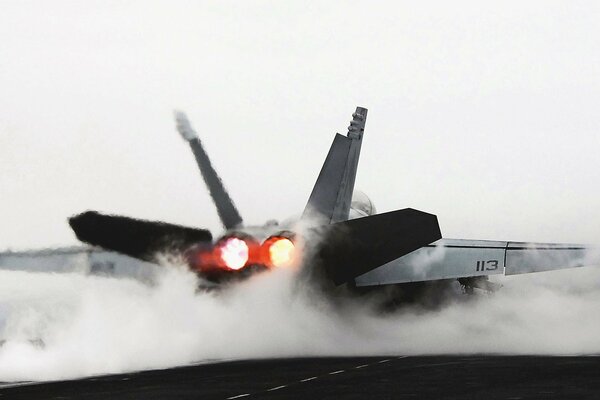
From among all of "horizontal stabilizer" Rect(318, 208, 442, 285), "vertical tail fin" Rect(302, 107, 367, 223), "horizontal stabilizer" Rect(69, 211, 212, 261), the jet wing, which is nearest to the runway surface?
"horizontal stabilizer" Rect(318, 208, 442, 285)

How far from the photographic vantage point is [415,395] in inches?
661

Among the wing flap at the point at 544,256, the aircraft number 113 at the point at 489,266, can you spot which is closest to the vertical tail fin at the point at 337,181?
the aircraft number 113 at the point at 489,266

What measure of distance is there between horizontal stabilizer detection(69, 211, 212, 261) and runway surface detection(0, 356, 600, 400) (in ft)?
8.35

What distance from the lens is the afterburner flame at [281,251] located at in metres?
25.0

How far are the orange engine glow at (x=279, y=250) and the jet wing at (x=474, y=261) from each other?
458 centimetres

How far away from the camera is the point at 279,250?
25.0 meters

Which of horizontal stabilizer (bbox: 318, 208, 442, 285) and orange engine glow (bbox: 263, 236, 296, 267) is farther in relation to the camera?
orange engine glow (bbox: 263, 236, 296, 267)

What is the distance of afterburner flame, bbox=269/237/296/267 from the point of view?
81.9ft

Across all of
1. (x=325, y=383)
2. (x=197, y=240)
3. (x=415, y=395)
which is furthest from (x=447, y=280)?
(x=415, y=395)

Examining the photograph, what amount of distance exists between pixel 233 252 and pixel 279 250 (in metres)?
1.00

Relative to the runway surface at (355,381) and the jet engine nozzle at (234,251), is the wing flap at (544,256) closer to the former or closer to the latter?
the runway surface at (355,381)

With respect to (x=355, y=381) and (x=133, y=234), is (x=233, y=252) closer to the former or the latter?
(x=133, y=234)

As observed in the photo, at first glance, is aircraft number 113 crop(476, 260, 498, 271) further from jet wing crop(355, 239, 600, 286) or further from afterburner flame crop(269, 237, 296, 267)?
afterburner flame crop(269, 237, 296, 267)

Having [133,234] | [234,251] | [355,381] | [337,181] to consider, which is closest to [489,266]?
[337,181]
